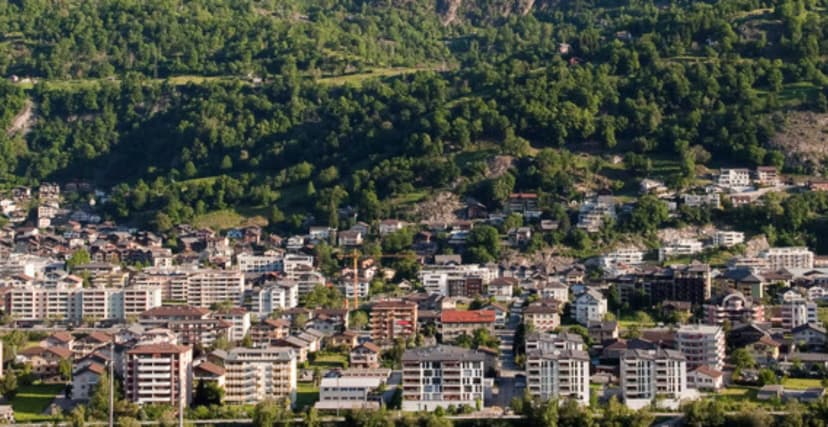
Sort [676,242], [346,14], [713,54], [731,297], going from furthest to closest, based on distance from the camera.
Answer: [346,14], [713,54], [676,242], [731,297]

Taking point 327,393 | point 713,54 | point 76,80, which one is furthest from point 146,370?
point 76,80

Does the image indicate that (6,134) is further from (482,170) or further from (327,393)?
(327,393)

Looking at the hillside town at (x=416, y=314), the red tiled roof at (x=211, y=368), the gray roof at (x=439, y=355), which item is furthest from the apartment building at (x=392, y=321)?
the red tiled roof at (x=211, y=368)

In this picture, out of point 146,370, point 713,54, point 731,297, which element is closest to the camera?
point 146,370

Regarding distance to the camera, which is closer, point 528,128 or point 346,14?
point 528,128

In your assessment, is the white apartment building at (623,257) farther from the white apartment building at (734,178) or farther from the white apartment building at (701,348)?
the white apartment building at (701,348)

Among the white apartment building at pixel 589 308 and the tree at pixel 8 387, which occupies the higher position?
the white apartment building at pixel 589 308
